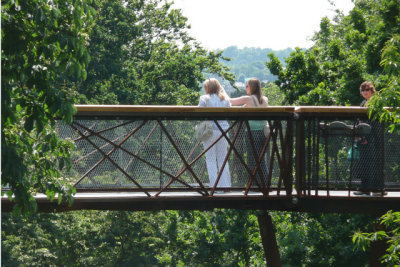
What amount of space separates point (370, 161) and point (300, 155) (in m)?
0.84

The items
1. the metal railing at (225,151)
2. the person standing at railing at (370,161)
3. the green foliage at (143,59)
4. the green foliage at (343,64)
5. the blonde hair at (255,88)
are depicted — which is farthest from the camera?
the green foliage at (143,59)

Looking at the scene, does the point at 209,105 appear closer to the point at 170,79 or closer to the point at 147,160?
the point at 147,160

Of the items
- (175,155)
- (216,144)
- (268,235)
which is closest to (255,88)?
(216,144)

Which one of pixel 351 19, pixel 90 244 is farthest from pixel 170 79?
pixel 351 19

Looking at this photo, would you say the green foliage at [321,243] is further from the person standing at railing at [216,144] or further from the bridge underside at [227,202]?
the person standing at railing at [216,144]

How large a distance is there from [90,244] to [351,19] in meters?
11.6

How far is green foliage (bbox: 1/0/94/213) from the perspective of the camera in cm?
566

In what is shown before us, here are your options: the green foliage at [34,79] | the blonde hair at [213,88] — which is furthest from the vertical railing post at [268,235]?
the green foliage at [34,79]

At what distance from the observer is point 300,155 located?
8.86m

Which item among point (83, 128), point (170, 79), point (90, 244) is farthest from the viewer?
point (170, 79)

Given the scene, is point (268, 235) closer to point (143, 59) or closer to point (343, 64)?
point (343, 64)

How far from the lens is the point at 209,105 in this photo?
9070 millimetres

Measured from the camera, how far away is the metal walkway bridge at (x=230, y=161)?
8711 millimetres

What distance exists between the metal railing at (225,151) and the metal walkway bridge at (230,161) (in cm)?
1
